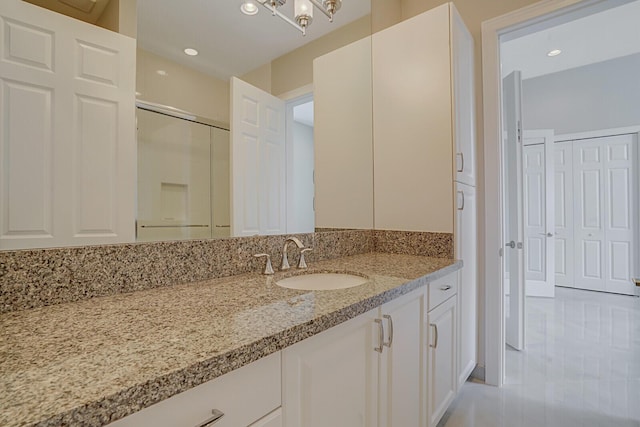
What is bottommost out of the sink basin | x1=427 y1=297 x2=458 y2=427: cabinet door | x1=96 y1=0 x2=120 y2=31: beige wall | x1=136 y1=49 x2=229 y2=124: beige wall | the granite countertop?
x1=427 y1=297 x2=458 y2=427: cabinet door

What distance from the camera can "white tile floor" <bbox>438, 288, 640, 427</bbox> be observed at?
162cm

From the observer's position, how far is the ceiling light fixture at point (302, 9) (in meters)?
1.40

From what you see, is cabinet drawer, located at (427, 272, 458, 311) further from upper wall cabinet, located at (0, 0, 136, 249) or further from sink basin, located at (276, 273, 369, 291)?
upper wall cabinet, located at (0, 0, 136, 249)

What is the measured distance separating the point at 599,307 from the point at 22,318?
495 cm

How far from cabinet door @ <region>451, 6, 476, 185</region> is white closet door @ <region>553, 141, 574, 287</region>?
367cm

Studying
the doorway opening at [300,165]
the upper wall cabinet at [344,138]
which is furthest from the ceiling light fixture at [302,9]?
the doorway opening at [300,165]

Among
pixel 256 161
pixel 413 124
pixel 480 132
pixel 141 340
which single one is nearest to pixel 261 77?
pixel 256 161

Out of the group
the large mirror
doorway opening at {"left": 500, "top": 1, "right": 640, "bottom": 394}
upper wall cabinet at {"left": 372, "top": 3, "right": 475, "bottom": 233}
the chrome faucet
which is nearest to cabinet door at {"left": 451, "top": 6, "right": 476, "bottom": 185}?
upper wall cabinet at {"left": 372, "top": 3, "right": 475, "bottom": 233}

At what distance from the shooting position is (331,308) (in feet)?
2.54

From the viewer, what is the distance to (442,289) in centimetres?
141

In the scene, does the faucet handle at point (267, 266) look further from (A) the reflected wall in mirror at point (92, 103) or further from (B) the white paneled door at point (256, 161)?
(A) the reflected wall in mirror at point (92, 103)

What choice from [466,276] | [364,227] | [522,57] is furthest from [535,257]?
[364,227]

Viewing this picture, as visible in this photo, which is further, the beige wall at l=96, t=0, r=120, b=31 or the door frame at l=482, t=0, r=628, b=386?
the door frame at l=482, t=0, r=628, b=386

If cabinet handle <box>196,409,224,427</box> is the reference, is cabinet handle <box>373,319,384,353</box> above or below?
below
